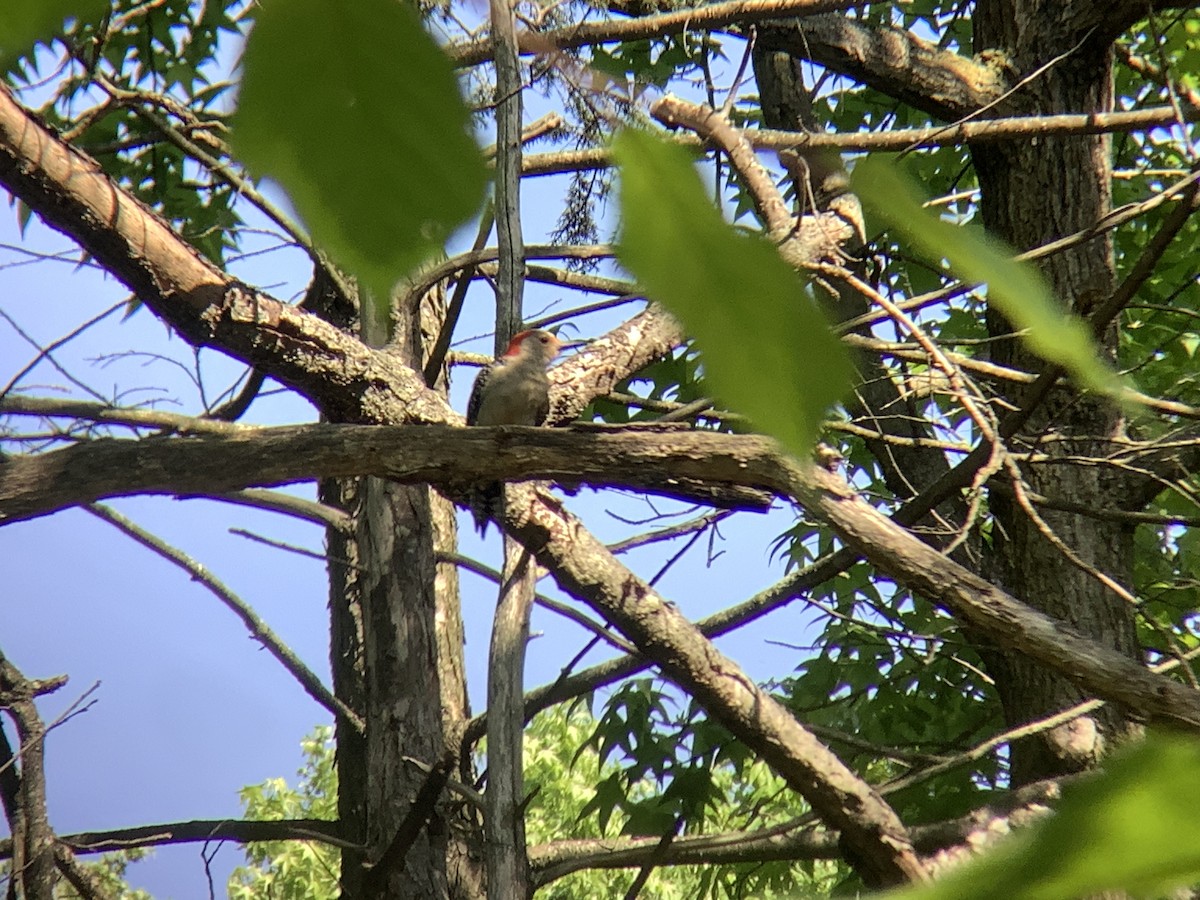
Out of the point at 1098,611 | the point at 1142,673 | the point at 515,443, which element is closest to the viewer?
the point at 1142,673

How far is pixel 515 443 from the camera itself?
6.51ft

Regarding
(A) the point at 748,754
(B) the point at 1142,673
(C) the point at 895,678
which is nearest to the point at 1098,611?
(C) the point at 895,678

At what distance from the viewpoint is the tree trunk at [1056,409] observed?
328 cm

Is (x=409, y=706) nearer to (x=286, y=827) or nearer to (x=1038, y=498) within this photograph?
(x=286, y=827)

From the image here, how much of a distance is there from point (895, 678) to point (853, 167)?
386cm

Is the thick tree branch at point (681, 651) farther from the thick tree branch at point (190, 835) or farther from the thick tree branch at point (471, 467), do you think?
the thick tree branch at point (190, 835)

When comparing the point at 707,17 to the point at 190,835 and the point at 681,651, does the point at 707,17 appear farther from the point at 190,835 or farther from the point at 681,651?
the point at 190,835

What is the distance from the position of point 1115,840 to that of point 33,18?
0.23 m

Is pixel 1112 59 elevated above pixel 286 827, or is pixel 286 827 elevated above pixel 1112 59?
pixel 1112 59

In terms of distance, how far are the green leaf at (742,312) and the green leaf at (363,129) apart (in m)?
0.04

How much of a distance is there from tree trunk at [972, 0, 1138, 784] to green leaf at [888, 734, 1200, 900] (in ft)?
10.6

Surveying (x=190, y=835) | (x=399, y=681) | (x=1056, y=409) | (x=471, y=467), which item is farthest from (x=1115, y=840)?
(x=190, y=835)

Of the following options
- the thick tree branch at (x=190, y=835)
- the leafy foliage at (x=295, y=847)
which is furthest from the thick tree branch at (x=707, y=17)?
the leafy foliage at (x=295, y=847)

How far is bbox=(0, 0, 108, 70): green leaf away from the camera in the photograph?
0.19 metres
